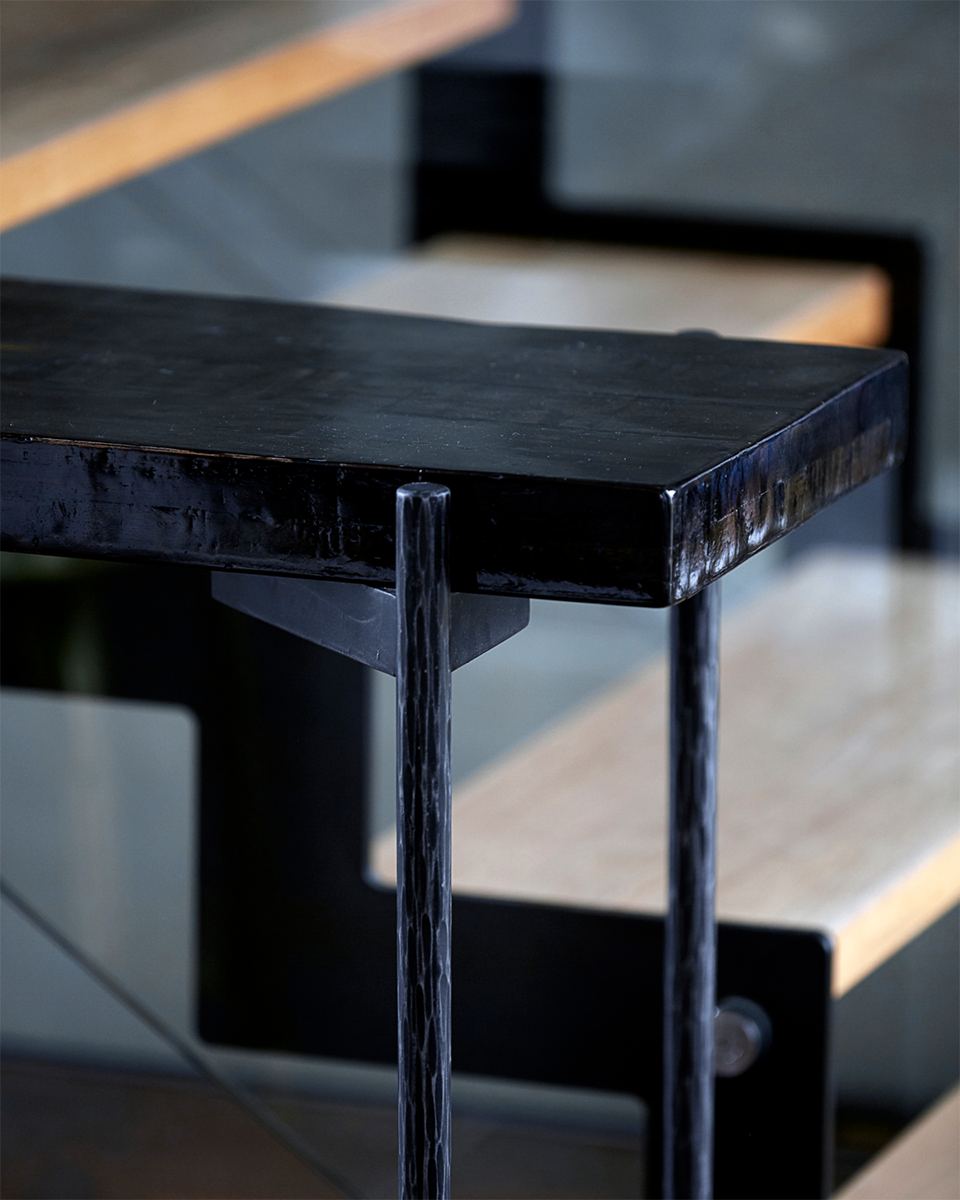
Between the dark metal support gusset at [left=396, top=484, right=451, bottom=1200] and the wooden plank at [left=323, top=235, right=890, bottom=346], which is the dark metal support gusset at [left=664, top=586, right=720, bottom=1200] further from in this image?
the wooden plank at [left=323, top=235, right=890, bottom=346]

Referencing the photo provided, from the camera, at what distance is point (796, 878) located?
0.93 meters

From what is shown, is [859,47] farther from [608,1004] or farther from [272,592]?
[272,592]

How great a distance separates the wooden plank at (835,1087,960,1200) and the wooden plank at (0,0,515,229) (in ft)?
2.03

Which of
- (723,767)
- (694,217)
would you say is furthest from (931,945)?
(694,217)

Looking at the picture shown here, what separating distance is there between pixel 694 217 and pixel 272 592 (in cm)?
90

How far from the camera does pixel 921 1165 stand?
42.1 inches

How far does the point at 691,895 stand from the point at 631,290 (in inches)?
28.7

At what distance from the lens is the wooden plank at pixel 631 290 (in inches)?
48.4

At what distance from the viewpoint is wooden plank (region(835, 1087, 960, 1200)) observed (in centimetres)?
103

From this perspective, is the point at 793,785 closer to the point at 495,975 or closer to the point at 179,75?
the point at 495,975

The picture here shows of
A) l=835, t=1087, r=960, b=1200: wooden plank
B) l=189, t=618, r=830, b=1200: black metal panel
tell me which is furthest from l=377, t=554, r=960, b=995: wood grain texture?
l=835, t=1087, r=960, b=1200: wooden plank

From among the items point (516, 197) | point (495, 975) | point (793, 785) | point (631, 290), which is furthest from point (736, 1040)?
point (516, 197)

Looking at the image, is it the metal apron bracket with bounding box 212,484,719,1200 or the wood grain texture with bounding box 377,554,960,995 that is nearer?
the metal apron bracket with bounding box 212,484,719,1200

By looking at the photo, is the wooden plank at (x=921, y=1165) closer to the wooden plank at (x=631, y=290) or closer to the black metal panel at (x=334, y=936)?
the black metal panel at (x=334, y=936)
